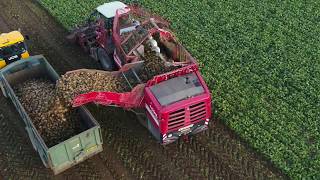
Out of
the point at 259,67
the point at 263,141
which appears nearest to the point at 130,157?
the point at 263,141

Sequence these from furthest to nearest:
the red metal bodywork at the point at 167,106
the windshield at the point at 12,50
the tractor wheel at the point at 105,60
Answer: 1. the tractor wheel at the point at 105,60
2. the windshield at the point at 12,50
3. the red metal bodywork at the point at 167,106

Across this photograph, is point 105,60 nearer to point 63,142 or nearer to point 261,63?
point 63,142

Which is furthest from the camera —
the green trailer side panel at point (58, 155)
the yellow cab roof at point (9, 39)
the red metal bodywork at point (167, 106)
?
the yellow cab roof at point (9, 39)

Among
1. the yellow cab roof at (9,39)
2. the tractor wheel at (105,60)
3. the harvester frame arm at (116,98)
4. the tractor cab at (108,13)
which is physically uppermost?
the tractor cab at (108,13)

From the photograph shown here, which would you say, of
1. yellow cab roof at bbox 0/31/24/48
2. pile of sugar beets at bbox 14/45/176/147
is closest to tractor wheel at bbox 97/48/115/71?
pile of sugar beets at bbox 14/45/176/147

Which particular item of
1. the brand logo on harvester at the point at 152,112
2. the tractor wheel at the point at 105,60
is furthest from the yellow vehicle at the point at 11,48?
the brand logo on harvester at the point at 152,112

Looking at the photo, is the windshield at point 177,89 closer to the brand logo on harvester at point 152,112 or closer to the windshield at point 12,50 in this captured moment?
the brand logo on harvester at point 152,112

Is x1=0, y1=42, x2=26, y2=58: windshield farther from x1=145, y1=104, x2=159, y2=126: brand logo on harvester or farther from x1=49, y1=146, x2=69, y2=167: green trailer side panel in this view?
x1=145, y1=104, x2=159, y2=126: brand logo on harvester
